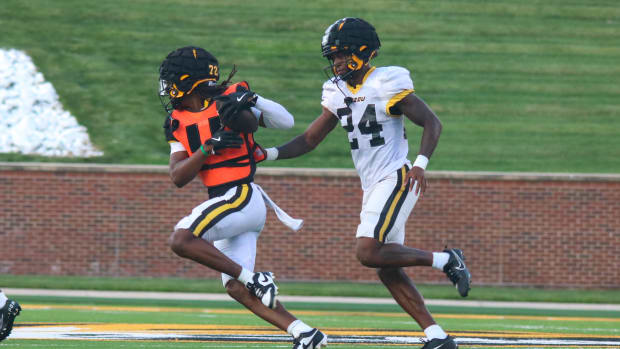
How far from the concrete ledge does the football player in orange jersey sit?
863 cm

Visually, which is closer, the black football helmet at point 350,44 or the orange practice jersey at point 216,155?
the orange practice jersey at point 216,155

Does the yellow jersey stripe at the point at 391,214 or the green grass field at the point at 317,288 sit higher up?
the yellow jersey stripe at the point at 391,214

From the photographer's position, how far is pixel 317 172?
15.3m

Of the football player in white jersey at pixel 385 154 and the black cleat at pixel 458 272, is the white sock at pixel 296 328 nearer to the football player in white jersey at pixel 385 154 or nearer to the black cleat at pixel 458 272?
the football player in white jersey at pixel 385 154

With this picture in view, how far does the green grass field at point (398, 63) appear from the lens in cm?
1748

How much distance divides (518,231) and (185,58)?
32.7 feet

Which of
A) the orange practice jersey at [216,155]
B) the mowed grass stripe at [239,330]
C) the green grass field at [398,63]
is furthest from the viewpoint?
the green grass field at [398,63]

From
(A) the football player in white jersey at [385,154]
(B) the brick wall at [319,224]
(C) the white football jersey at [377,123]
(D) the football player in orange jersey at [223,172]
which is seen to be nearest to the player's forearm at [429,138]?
(A) the football player in white jersey at [385,154]

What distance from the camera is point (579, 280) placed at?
50.3 ft

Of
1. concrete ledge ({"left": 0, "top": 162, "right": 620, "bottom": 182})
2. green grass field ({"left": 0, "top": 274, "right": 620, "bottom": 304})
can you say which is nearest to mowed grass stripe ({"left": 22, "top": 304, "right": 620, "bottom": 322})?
green grass field ({"left": 0, "top": 274, "right": 620, "bottom": 304})

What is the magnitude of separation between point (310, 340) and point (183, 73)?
1866 millimetres

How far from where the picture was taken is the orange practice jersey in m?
6.36

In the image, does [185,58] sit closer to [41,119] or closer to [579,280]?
[579,280]

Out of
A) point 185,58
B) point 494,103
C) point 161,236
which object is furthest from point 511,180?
point 185,58
